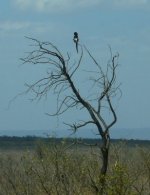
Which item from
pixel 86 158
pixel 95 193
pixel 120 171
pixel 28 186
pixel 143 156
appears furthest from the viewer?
pixel 28 186

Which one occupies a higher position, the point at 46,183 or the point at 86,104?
the point at 86,104

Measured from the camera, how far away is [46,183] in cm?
1653

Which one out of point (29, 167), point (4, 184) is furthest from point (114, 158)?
point (4, 184)

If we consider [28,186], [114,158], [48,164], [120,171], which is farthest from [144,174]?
[28,186]

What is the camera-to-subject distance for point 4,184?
26094 mm

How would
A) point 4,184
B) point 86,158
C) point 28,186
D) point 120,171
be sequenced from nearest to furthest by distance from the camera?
point 120,171 → point 86,158 → point 28,186 → point 4,184

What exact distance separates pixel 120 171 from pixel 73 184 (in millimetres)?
3304

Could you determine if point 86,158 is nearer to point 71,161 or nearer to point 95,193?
point 71,161

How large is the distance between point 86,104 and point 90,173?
77.2 inches

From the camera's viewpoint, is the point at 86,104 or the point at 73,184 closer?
the point at 86,104

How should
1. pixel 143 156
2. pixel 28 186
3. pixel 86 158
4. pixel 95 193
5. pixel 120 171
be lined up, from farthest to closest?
pixel 28 186
pixel 143 156
pixel 86 158
pixel 95 193
pixel 120 171

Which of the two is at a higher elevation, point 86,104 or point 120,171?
point 86,104

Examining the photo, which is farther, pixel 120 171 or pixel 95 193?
pixel 95 193

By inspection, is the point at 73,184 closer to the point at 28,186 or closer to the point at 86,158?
the point at 86,158
